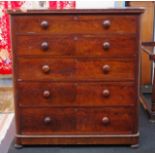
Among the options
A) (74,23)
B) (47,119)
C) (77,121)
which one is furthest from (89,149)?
(74,23)

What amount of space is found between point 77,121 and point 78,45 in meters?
0.52

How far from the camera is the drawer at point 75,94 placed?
6.81ft

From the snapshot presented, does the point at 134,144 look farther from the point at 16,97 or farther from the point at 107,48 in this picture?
the point at 16,97

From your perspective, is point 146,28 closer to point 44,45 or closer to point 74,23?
point 74,23

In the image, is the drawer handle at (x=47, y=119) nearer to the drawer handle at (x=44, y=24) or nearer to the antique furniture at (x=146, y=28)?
the drawer handle at (x=44, y=24)

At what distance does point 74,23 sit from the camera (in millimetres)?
1965

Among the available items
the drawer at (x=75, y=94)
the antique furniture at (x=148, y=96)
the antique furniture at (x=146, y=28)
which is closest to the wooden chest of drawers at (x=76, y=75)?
the drawer at (x=75, y=94)

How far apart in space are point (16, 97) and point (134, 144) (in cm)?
87

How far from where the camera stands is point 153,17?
319cm

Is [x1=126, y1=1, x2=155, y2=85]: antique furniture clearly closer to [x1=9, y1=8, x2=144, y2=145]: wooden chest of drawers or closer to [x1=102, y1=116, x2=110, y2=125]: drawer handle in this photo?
[x1=9, y1=8, x2=144, y2=145]: wooden chest of drawers

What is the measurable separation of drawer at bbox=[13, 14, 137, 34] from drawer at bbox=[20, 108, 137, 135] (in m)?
0.53

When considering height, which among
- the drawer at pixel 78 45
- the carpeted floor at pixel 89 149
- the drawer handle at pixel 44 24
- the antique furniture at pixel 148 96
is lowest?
the carpeted floor at pixel 89 149

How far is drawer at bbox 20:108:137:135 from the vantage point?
212cm

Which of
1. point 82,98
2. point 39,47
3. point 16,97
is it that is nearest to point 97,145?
point 82,98
